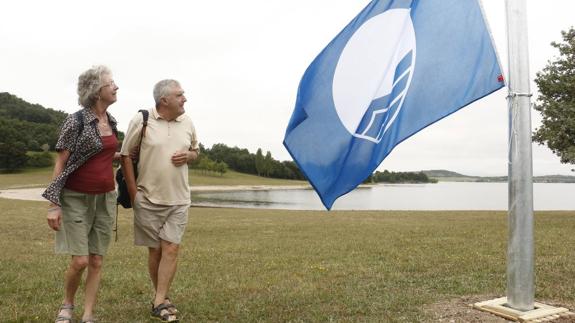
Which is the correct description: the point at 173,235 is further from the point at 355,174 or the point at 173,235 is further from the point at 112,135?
the point at 355,174

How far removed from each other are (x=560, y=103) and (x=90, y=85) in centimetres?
1716

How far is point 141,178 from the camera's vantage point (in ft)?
16.3

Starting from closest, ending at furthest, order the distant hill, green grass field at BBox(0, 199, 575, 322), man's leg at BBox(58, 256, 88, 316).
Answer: man's leg at BBox(58, 256, 88, 316) < green grass field at BBox(0, 199, 575, 322) < the distant hill

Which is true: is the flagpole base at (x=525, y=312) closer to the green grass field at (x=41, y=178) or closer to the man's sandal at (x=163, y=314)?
the man's sandal at (x=163, y=314)

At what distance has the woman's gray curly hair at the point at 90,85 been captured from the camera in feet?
14.7

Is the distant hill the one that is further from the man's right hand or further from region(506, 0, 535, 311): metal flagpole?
region(506, 0, 535, 311): metal flagpole

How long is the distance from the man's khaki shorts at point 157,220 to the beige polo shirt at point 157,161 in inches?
2.8

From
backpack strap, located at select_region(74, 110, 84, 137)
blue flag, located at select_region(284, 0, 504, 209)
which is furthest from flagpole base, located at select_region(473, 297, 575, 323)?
backpack strap, located at select_region(74, 110, 84, 137)

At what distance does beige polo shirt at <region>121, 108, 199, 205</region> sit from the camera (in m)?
4.90

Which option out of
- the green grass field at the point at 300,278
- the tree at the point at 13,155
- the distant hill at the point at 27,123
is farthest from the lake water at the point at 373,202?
the tree at the point at 13,155

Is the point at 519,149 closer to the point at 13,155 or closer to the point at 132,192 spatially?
the point at 132,192

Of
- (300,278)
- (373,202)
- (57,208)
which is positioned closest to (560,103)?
(300,278)

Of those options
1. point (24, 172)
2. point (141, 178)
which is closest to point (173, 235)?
point (141, 178)

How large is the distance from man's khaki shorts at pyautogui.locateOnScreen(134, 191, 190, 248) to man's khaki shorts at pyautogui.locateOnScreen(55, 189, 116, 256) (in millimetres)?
294
